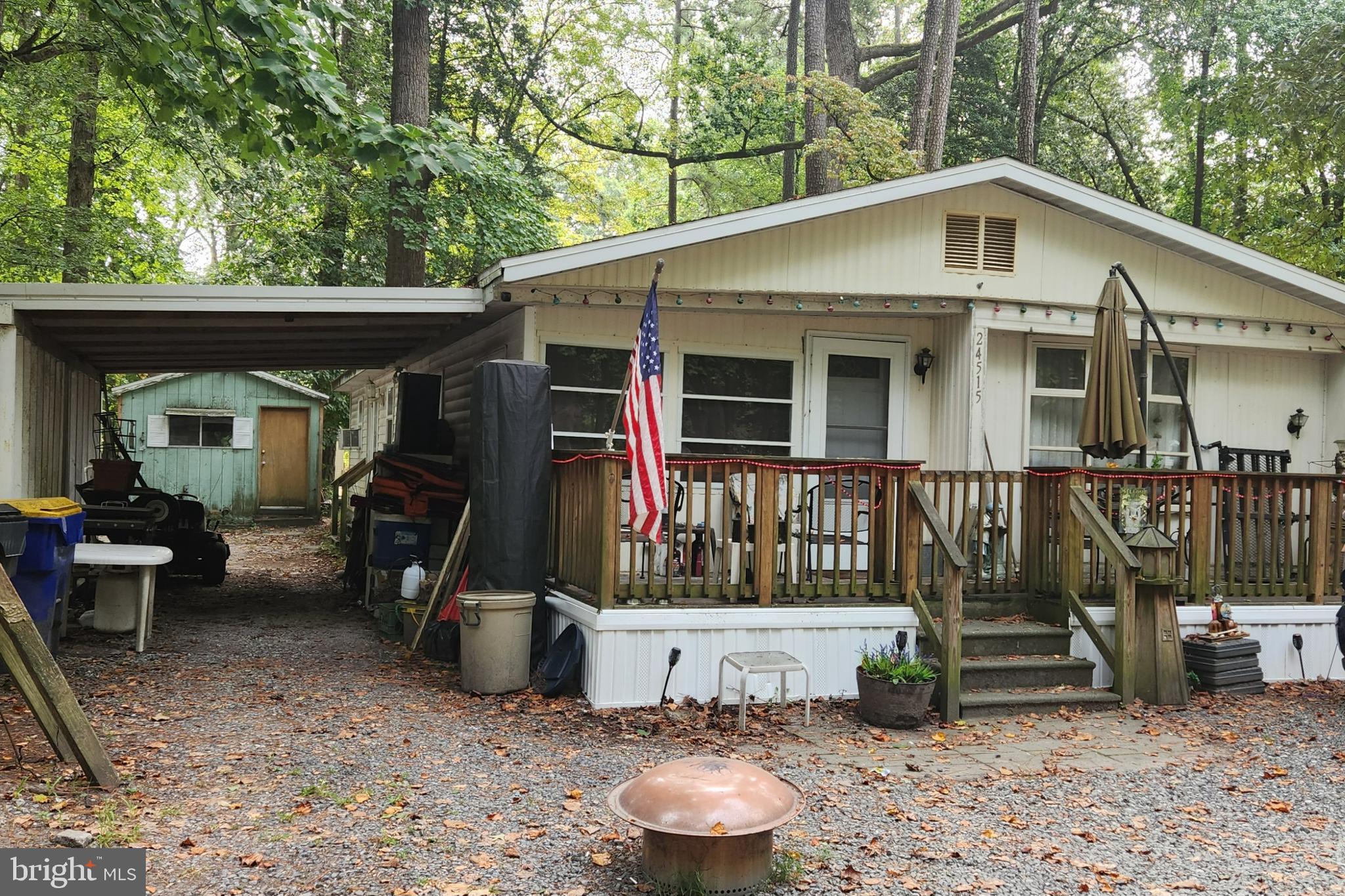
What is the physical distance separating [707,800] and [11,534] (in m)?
4.40

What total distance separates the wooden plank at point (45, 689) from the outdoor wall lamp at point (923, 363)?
6.89 m

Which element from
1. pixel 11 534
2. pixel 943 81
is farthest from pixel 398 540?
pixel 943 81

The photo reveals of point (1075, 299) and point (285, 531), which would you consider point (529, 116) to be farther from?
point (1075, 299)

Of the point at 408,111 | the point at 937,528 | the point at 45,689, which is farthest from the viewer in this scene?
the point at 408,111

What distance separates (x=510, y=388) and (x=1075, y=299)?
5121 mm

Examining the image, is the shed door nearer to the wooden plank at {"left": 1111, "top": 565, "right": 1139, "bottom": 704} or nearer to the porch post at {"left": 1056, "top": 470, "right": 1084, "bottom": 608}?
the porch post at {"left": 1056, "top": 470, "right": 1084, "bottom": 608}

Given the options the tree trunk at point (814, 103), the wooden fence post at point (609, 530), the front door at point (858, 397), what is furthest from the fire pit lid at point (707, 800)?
the tree trunk at point (814, 103)

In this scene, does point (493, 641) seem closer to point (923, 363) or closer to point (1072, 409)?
point (923, 363)

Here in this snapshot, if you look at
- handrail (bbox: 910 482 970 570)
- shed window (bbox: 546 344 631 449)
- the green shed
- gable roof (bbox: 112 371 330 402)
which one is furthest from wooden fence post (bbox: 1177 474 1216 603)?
the green shed

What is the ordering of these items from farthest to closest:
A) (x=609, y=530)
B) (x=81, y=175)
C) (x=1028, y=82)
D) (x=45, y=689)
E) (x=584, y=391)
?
(x=1028, y=82) < (x=81, y=175) < (x=584, y=391) < (x=609, y=530) < (x=45, y=689)

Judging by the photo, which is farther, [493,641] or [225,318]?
[225,318]

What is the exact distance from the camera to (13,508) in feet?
19.2

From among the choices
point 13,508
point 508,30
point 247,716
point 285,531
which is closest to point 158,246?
point 285,531

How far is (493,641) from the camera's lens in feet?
20.3
